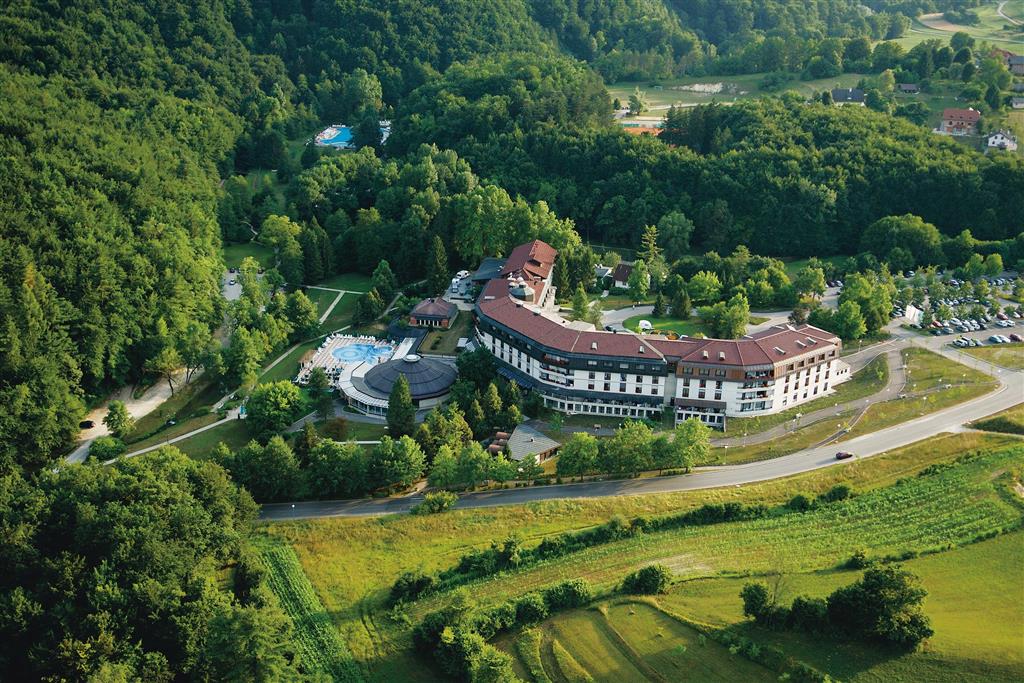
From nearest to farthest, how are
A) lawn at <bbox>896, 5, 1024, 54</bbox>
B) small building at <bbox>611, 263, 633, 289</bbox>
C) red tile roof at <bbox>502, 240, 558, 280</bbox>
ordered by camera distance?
red tile roof at <bbox>502, 240, 558, 280</bbox>
small building at <bbox>611, 263, 633, 289</bbox>
lawn at <bbox>896, 5, 1024, 54</bbox>

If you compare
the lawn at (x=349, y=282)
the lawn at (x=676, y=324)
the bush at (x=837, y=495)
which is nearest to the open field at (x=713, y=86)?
the lawn at (x=676, y=324)

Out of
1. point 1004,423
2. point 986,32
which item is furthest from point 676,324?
point 986,32

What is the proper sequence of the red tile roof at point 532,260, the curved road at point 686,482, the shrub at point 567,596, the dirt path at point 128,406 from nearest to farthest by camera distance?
the shrub at point 567,596
the curved road at point 686,482
the dirt path at point 128,406
the red tile roof at point 532,260

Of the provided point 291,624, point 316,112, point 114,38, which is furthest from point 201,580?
point 316,112

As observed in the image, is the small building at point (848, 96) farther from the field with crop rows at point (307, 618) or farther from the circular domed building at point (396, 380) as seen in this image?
the field with crop rows at point (307, 618)

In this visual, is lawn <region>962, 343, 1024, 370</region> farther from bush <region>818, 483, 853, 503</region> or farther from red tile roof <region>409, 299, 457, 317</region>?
red tile roof <region>409, 299, 457, 317</region>

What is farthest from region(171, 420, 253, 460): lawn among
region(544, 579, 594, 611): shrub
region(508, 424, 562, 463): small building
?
region(544, 579, 594, 611): shrub

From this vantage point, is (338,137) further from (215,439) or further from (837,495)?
(837,495)
